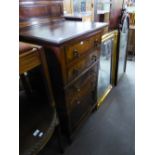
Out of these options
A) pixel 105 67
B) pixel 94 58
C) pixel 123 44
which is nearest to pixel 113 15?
pixel 123 44

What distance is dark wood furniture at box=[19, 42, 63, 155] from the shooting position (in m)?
0.84

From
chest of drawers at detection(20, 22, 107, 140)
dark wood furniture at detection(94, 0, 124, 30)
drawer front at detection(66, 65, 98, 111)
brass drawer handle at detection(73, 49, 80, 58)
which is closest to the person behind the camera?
chest of drawers at detection(20, 22, 107, 140)

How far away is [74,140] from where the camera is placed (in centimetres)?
153

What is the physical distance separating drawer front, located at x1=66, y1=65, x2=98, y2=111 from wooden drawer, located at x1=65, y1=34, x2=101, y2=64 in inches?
8.8

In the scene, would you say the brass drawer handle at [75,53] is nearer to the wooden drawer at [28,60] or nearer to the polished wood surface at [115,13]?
the wooden drawer at [28,60]

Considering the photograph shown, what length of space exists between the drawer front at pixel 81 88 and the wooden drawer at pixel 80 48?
22cm

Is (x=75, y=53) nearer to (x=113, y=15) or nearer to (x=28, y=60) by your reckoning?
(x=28, y=60)

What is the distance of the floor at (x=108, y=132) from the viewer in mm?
1431

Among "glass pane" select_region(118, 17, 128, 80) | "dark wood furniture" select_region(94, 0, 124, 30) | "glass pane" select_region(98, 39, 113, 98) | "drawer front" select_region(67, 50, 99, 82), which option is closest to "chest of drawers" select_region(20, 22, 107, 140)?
"drawer front" select_region(67, 50, 99, 82)

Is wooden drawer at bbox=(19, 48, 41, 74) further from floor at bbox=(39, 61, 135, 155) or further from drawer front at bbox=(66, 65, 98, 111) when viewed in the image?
floor at bbox=(39, 61, 135, 155)
